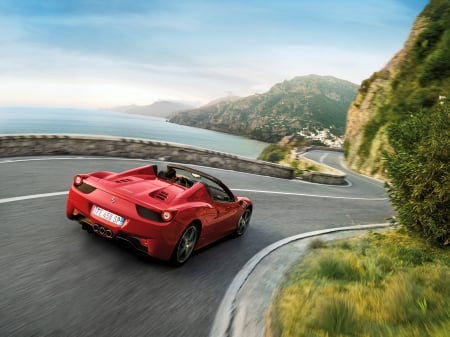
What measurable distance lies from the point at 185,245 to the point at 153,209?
84 cm

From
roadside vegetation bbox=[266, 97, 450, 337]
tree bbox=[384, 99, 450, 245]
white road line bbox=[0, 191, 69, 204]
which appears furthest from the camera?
tree bbox=[384, 99, 450, 245]

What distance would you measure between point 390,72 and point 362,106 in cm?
510

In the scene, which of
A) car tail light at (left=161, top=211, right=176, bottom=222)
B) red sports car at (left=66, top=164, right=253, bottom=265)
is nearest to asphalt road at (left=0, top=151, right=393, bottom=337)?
red sports car at (left=66, top=164, right=253, bottom=265)

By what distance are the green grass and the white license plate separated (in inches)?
82.1

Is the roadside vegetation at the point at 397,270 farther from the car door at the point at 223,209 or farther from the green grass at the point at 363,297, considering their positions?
the car door at the point at 223,209

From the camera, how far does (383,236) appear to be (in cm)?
941

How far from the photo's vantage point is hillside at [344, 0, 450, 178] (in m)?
34.2

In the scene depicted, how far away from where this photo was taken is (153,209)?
5.17 m

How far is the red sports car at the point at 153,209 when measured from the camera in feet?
16.9

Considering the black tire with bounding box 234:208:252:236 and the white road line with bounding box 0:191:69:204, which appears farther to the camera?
the black tire with bounding box 234:208:252:236

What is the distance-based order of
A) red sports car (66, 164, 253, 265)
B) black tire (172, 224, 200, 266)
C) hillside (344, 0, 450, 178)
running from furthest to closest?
hillside (344, 0, 450, 178) < black tire (172, 224, 200, 266) < red sports car (66, 164, 253, 265)

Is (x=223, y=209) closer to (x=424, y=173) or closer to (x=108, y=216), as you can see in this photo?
(x=108, y=216)

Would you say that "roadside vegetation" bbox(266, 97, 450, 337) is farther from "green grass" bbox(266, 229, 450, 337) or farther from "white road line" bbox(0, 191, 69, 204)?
"white road line" bbox(0, 191, 69, 204)

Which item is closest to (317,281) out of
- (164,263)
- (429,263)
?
(164,263)
